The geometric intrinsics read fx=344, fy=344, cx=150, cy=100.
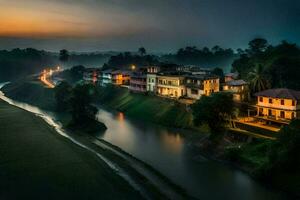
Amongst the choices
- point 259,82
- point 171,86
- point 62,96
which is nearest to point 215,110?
point 259,82

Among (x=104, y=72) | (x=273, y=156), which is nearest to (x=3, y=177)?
(x=273, y=156)

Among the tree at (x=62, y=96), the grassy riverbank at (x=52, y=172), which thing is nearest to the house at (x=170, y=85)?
the tree at (x=62, y=96)

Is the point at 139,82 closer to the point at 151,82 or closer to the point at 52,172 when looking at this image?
the point at 151,82

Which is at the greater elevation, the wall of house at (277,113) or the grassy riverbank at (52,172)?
the wall of house at (277,113)

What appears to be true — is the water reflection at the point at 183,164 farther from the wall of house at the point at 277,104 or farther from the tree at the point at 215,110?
the wall of house at the point at 277,104

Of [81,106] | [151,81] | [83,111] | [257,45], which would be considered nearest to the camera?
[81,106]

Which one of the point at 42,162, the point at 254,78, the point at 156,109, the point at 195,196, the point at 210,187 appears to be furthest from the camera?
the point at 156,109

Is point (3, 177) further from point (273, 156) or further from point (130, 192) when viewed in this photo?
point (273, 156)
